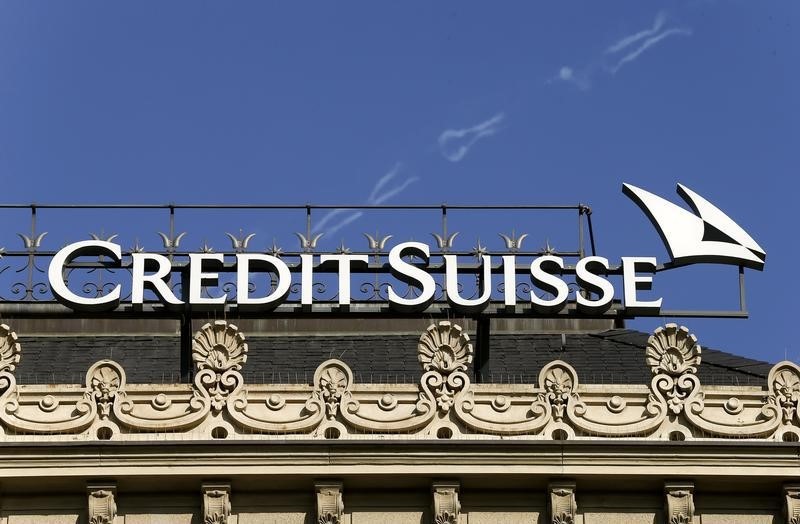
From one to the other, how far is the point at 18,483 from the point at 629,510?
9.89 meters

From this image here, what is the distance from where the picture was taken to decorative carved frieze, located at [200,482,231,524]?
136 ft

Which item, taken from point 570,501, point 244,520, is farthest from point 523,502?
point 244,520

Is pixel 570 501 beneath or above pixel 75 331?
beneath

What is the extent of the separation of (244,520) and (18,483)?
12.1 feet

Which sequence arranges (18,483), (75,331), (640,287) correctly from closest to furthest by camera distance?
(18,483) < (640,287) < (75,331)

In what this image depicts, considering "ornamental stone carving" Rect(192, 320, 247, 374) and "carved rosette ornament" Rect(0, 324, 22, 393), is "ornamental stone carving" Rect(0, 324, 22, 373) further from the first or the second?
"ornamental stone carving" Rect(192, 320, 247, 374)

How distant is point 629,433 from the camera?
4250cm

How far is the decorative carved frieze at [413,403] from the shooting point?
A: 42.2 m

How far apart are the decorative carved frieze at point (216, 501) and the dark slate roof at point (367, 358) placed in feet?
15.5

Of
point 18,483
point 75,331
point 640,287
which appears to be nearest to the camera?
point 18,483

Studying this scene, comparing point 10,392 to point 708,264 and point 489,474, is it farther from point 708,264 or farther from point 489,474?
point 708,264

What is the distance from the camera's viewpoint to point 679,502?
42031 mm

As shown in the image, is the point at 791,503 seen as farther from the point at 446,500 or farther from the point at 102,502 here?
the point at 102,502

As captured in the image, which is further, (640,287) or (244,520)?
(640,287)
